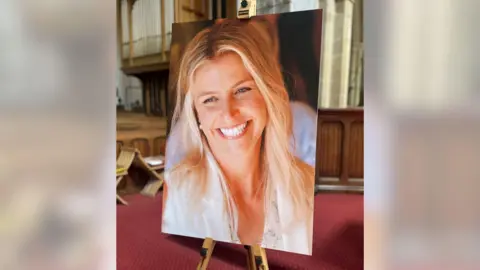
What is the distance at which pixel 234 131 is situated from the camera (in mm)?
1155

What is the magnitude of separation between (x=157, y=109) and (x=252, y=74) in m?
2.52

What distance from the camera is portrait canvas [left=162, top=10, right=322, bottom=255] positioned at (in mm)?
1087

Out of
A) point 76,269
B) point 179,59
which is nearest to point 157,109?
point 179,59

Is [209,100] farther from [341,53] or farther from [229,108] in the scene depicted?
[341,53]

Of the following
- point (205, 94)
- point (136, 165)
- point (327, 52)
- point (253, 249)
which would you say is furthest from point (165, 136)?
point (327, 52)

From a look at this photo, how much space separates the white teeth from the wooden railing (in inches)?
76.6

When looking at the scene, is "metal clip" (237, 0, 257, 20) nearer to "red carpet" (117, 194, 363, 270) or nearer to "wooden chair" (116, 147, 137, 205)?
"red carpet" (117, 194, 363, 270)

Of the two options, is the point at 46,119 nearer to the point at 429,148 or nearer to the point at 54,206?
the point at 54,206

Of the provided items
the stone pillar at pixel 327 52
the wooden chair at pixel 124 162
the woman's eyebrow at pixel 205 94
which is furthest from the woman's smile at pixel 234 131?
the stone pillar at pixel 327 52

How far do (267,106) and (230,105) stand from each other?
12cm

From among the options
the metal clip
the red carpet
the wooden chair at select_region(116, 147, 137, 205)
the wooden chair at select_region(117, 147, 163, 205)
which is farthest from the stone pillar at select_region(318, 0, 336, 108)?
the metal clip

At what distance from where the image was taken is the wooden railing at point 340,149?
2.98 m

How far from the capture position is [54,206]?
61 cm

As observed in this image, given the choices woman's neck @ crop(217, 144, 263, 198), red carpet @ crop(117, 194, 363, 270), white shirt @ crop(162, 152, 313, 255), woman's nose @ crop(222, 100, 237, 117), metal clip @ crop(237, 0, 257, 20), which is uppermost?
metal clip @ crop(237, 0, 257, 20)
